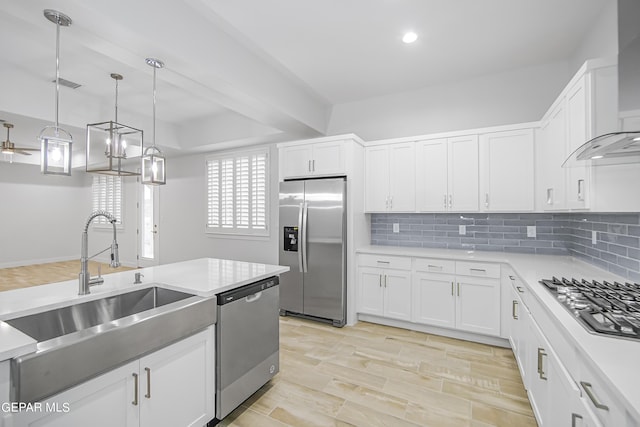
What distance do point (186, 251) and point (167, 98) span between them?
3052 millimetres

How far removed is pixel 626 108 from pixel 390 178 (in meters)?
2.28

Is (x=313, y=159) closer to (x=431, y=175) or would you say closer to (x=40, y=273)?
(x=431, y=175)

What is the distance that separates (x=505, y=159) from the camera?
10.5 feet

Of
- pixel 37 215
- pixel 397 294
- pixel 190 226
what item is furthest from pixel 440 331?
pixel 37 215

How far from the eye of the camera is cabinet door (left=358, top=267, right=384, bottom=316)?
3658 millimetres

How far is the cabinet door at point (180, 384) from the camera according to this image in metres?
1.51

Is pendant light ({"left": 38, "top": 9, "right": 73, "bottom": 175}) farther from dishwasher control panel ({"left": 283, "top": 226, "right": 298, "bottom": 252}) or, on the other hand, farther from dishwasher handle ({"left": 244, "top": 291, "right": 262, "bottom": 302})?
dishwasher control panel ({"left": 283, "top": 226, "right": 298, "bottom": 252})

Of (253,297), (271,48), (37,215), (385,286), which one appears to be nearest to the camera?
(253,297)

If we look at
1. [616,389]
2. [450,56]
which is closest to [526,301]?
[616,389]

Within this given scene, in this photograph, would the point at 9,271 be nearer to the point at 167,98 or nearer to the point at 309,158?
the point at 167,98

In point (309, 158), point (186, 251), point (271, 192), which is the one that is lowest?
point (186, 251)

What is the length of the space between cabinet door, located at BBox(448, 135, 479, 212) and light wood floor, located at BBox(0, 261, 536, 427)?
5.00 feet

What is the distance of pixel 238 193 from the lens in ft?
17.6

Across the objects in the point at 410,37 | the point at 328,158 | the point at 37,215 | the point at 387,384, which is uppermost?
the point at 410,37
